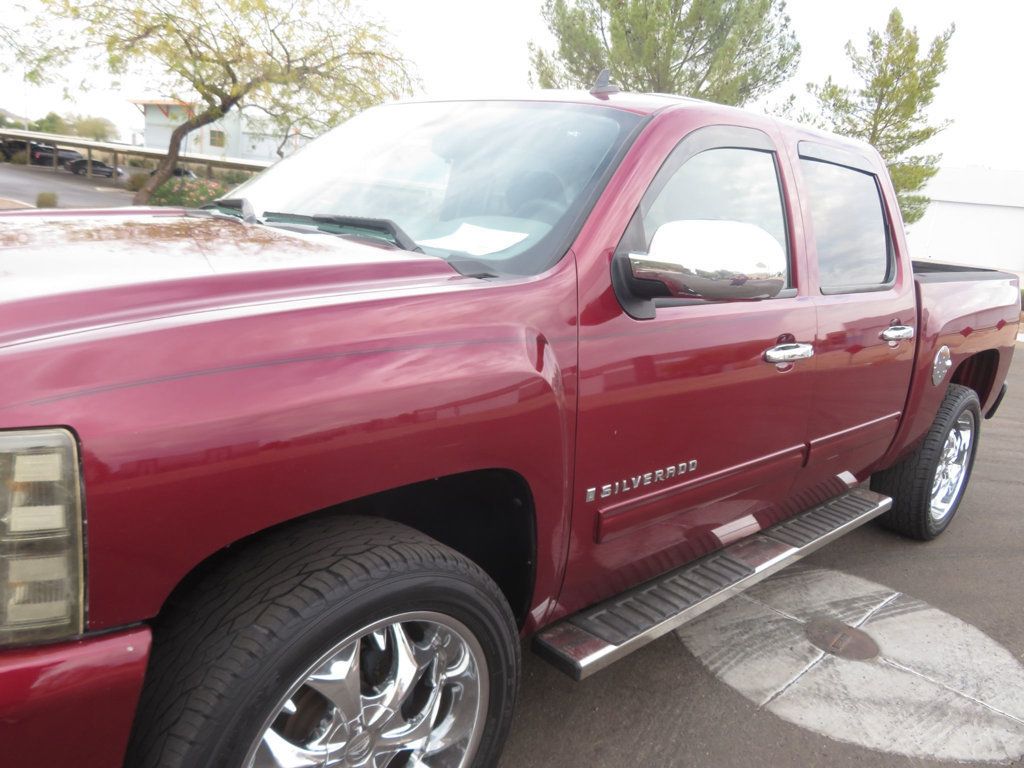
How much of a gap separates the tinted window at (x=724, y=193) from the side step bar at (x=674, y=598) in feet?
3.39

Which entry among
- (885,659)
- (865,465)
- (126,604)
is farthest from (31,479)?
(865,465)

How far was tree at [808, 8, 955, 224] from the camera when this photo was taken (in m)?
22.3

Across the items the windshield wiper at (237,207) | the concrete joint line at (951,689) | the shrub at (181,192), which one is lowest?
the concrete joint line at (951,689)

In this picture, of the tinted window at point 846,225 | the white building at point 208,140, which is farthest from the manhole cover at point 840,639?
the white building at point 208,140

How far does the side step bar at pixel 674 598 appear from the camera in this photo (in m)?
2.22

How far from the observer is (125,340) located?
1.40 meters

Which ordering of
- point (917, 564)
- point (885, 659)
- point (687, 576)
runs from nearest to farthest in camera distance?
point (687, 576) < point (885, 659) < point (917, 564)

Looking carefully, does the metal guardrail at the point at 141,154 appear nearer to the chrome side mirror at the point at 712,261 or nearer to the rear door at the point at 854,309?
the rear door at the point at 854,309

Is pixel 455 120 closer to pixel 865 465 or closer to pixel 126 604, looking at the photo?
pixel 126 604

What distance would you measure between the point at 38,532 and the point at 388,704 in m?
0.82

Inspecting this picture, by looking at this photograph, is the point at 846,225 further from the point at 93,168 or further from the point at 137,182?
the point at 93,168

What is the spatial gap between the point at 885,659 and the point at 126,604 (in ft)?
8.95

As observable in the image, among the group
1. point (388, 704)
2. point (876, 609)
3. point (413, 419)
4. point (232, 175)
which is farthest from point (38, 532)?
point (232, 175)

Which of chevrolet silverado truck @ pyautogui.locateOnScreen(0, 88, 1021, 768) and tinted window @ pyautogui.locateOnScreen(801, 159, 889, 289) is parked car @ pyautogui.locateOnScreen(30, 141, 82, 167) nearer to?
chevrolet silverado truck @ pyautogui.locateOnScreen(0, 88, 1021, 768)
